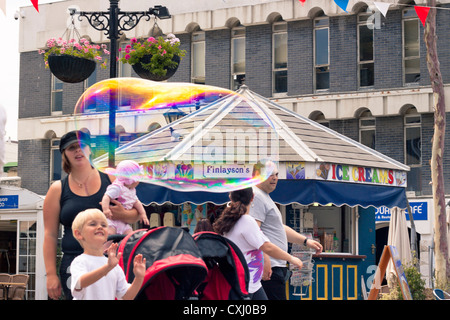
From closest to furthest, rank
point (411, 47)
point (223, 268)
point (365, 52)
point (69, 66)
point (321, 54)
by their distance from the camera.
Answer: point (223, 268) < point (69, 66) < point (411, 47) < point (365, 52) < point (321, 54)

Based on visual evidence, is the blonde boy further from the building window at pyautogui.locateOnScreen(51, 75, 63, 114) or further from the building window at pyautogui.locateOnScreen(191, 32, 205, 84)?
the building window at pyautogui.locateOnScreen(51, 75, 63, 114)

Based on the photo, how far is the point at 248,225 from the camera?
728 centimetres

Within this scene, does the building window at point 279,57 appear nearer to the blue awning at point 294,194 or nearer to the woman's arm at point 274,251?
the blue awning at point 294,194

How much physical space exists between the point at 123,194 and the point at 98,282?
5.08ft

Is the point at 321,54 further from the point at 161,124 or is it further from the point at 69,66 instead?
the point at 161,124

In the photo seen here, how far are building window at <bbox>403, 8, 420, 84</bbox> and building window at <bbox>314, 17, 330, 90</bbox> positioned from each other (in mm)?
2549

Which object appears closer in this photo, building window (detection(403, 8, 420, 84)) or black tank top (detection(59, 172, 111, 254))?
black tank top (detection(59, 172, 111, 254))

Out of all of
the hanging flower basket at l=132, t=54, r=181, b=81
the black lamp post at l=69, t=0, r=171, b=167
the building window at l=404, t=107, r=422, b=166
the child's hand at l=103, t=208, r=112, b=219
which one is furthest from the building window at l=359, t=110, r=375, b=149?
the child's hand at l=103, t=208, r=112, b=219

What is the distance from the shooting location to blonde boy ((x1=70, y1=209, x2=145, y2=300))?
5.36 meters

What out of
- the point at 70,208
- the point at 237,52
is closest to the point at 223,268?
the point at 70,208

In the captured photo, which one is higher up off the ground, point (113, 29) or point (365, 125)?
point (113, 29)

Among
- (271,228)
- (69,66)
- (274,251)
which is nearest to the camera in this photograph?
(274,251)

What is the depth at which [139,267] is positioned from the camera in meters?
5.42
